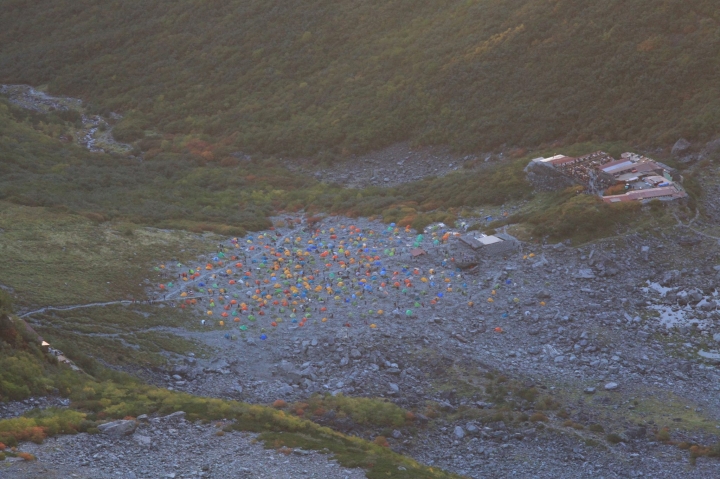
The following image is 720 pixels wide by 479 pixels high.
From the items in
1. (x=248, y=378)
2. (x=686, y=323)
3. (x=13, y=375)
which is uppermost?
(x=13, y=375)

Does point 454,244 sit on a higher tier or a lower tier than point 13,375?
lower

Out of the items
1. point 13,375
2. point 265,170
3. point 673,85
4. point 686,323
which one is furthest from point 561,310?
point 265,170

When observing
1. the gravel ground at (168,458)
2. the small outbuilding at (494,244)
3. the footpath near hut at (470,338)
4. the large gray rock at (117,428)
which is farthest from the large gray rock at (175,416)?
the small outbuilding at (494,244)

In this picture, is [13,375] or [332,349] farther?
[332,349]

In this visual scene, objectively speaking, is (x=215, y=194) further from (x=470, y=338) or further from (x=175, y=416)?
(x=175, y=416)

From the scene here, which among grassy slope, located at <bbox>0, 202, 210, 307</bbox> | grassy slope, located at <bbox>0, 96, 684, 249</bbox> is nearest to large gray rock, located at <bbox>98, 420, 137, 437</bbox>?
grassy slope, located at <bbox>0, 202, 210, 307</bbox>

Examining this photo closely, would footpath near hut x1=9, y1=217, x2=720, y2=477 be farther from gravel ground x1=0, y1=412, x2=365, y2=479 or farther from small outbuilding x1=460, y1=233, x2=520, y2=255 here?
gravel ground x1=0, y1=412, x2=365, y2=479

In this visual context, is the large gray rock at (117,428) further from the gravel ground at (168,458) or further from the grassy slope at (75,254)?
the grassy slope at (75,254)

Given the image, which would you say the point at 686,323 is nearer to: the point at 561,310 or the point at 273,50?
the point at 561,310
